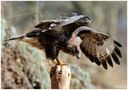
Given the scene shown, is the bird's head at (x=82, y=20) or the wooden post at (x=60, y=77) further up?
the bird's head at (x=82, y=20)

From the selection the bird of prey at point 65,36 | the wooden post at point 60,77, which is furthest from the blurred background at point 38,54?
the wooden post at point 60,77

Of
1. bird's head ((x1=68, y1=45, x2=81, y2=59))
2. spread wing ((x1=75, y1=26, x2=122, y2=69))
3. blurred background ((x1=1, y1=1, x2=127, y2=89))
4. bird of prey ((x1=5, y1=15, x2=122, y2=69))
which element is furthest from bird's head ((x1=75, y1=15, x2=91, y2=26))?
blurred background ((x1=1, y1=1, x2=127, y2=89))

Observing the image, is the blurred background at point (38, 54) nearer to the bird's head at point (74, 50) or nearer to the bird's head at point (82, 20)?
the bird's head at point (74, 50)

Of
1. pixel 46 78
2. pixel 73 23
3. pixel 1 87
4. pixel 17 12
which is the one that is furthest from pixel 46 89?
pixel 73 23

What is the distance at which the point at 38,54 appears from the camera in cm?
776

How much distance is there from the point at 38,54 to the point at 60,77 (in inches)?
110

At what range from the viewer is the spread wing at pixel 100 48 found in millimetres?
5840

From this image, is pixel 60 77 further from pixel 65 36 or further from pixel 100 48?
pixel 100 48

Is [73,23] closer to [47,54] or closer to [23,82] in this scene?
[47,54]

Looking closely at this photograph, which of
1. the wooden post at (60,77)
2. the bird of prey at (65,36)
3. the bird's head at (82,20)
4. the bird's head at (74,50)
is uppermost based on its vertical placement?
the bird's head at (82,20)

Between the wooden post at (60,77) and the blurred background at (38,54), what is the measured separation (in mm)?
920

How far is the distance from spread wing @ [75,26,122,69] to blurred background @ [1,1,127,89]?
40cm

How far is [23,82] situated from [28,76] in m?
0.11

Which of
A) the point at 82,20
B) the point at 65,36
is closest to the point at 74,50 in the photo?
the point at 65,36
